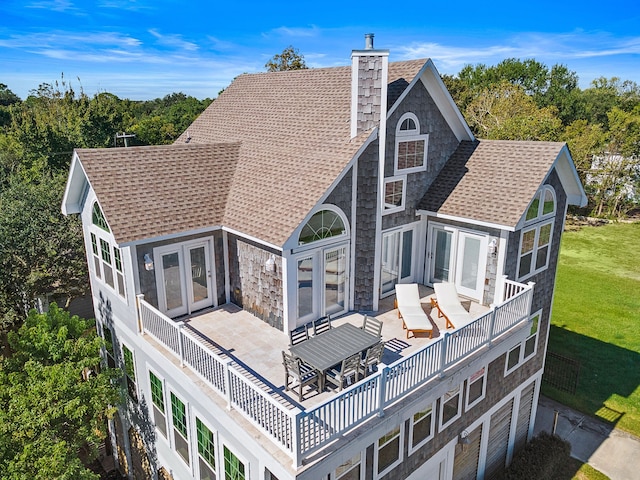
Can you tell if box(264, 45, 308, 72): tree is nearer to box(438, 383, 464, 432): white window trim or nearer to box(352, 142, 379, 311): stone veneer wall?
box(352, 142, 379, 311): stone veneer wall

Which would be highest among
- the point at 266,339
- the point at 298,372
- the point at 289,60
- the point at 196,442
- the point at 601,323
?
the point at 289,60

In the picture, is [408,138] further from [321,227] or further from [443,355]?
[443,355]

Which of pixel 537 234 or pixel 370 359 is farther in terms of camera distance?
pixel 537 234

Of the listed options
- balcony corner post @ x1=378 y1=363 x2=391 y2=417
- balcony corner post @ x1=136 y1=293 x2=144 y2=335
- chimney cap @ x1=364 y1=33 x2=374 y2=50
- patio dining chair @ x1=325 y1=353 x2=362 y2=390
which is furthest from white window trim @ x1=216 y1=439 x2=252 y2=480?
chimney cap @ x1=364 y1=33 x2=374 y2=50

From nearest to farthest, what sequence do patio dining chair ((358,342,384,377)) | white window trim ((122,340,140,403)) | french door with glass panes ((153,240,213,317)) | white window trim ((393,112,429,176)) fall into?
patio dining chair ((358,342,384,377)) → french door with glass panes ((153,240,213,317)) → white window trim ((122,340,140,403)) → white window trim ((393,112,429,176))

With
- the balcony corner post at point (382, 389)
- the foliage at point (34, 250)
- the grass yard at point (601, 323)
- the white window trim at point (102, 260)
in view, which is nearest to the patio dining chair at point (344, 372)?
the balcony corner post at point (382, 389)

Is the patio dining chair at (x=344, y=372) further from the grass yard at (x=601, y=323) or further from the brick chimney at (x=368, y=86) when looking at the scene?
the grass yard at (x=601, y=323)

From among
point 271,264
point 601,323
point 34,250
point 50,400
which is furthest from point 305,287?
point 601,323
